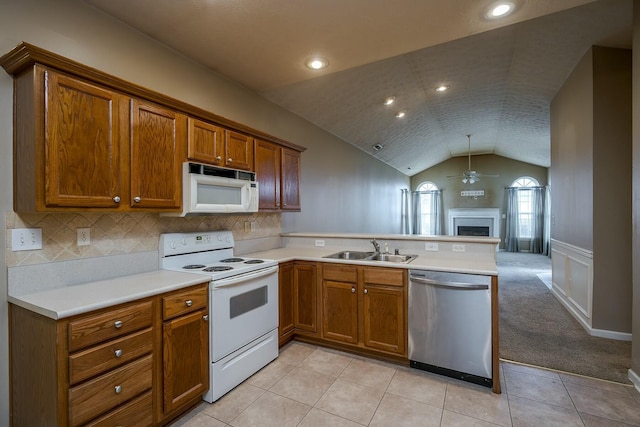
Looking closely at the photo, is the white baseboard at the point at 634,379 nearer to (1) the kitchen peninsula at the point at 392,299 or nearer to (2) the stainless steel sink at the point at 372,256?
(1) the kitchen peninsula at the point at 392,299

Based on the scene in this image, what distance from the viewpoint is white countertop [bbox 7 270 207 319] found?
141 centimetres

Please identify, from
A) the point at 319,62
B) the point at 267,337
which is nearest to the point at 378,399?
the point at 267,337

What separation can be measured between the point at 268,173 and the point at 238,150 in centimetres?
47

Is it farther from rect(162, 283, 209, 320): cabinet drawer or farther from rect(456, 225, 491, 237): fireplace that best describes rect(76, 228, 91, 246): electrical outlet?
rect(456, 225, 491, 237): fireplace

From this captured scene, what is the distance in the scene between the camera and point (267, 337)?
8.50 feet

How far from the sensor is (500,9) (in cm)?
205

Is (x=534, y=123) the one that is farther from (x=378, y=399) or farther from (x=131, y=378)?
(x=131, y=378)


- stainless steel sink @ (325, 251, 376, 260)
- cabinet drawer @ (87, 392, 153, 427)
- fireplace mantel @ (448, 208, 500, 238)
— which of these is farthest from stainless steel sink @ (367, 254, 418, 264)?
fireplace mantel @ (448, 208, 500, 238)

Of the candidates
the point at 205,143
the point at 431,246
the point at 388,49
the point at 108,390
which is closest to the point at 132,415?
the point at 108,390

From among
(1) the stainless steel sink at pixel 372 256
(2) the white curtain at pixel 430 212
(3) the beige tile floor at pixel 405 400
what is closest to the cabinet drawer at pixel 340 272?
(1) the stainless steel sink at pixel 372 256

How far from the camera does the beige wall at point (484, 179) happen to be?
10016 millimetres

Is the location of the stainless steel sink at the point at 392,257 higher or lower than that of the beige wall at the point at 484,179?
lower

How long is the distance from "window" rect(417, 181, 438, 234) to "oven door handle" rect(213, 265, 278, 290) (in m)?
9.66

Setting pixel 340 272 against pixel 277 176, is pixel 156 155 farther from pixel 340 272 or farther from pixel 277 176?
pixel 340 272
